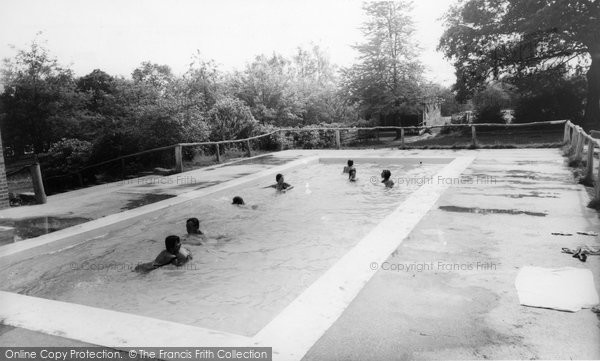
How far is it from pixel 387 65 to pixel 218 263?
22.9 meters

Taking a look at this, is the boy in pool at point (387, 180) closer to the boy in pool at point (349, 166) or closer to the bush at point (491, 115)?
the boy in pool at point (349, 166)

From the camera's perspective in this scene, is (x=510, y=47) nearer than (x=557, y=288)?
No

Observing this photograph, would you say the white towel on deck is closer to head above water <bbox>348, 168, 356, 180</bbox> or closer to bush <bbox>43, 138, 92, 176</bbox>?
head above water <bbox>348, 168, 356, 180</bbox>

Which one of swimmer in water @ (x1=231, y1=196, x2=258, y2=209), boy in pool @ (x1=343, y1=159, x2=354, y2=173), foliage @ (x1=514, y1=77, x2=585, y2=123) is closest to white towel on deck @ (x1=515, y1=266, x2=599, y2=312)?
swimmer in water @ (x1=231, y1=196, x2=258, y2=209)

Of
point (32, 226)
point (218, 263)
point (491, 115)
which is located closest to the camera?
point (218, 263)

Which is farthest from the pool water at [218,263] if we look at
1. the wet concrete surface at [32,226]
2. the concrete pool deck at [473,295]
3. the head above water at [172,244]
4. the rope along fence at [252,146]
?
the rope along fence at [252,146]

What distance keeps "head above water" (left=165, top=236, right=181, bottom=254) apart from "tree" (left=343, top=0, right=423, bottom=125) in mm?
21827

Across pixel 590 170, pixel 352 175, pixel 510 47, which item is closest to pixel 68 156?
pixel 352 175

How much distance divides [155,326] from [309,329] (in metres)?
1.35

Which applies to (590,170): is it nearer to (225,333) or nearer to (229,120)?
(225,333)

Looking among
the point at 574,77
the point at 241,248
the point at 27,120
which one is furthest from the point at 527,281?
the point at 27,120

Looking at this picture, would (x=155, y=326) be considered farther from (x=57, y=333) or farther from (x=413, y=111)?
(x=413, y=111)

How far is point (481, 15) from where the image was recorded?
24750 millimetres

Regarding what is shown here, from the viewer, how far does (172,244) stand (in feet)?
19.6
